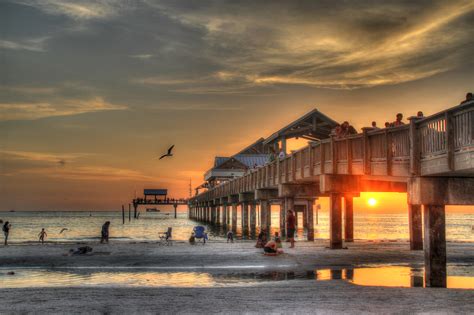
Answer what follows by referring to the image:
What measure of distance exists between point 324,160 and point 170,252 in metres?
8.47

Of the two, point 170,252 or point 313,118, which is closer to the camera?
point 170,252

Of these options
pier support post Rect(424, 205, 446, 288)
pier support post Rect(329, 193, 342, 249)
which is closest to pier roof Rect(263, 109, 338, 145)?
pier support post Rect(329, 193, 342, 249)

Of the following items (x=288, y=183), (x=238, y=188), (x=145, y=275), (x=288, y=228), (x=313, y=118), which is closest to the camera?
(x=145, y=275)

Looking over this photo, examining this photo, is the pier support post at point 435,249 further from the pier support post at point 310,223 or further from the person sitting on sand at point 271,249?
the pier support post at point 310,223

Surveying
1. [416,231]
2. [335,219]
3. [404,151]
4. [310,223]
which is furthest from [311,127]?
[404,151]

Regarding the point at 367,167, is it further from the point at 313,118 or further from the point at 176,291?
the point at 313,118

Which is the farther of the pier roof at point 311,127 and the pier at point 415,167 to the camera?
the pier roof at point 311,127

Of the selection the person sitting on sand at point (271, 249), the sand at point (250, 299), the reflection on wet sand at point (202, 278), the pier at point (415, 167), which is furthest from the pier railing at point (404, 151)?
the person sitting on sand at point (271, 249)

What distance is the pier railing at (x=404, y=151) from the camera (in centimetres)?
1441

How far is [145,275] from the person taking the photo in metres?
18.2

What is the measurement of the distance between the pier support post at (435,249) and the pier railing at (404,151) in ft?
4.30

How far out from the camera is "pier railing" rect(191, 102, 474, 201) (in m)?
14.4

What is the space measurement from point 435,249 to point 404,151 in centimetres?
352

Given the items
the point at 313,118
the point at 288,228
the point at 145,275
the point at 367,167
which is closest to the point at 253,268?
the point at 145,275
